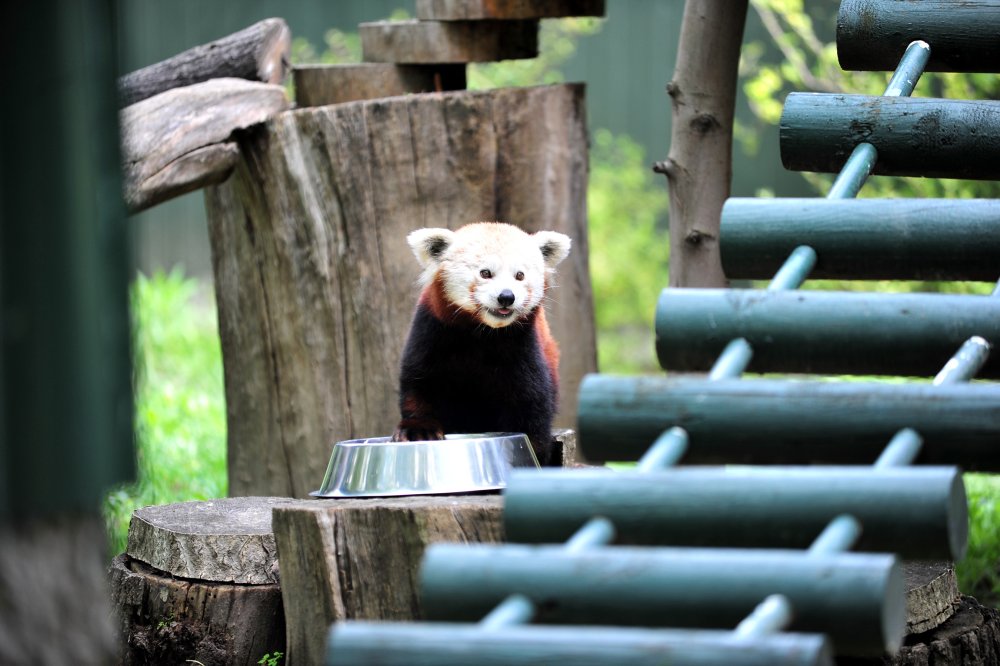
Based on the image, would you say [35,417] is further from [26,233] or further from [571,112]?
[571,112]

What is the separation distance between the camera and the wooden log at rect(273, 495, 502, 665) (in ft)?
10.5

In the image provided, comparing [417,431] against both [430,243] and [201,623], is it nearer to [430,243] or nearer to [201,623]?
[430,243]

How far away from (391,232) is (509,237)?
91 cm

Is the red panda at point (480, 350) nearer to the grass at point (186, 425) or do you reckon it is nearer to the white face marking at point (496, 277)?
the white face marking at point (496, 277)

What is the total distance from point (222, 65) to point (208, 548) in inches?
97.4

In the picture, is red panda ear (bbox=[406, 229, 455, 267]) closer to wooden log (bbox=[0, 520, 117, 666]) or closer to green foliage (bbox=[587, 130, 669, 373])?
wooden log (bbox=[0, 520, 117, 666])

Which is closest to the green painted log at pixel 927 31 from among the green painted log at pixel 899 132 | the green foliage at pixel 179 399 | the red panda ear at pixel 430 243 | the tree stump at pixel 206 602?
the green painted log at pixel 899 132

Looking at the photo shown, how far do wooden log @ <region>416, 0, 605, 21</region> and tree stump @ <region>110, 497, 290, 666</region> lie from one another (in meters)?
2.38

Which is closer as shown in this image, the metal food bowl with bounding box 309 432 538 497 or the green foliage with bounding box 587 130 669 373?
the metal food bowl with bounding box 309 432 538 497

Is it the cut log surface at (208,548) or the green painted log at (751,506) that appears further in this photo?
the cut log surface at (208,548)

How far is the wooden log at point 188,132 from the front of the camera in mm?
4457

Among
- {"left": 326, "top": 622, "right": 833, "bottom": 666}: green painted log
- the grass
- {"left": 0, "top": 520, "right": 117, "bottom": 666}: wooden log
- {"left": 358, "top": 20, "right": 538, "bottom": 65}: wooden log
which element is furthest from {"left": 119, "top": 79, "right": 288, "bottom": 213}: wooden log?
{"left": 326, "top": 622, "right": 833, "bottom": 666}: green painted log

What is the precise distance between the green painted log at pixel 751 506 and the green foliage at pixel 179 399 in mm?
2282

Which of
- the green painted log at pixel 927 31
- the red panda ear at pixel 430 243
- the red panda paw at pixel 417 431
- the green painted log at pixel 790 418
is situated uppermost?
the green painted log at pixel 927 31
